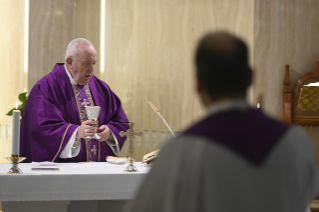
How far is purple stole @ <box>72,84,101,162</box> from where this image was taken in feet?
13.8

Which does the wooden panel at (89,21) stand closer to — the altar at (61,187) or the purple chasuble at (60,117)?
the purple chasuble at (60,117)

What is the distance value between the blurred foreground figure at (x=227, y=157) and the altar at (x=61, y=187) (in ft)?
6.17

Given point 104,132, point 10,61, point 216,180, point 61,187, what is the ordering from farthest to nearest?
point 10,61
point 104,132
point 61,187
point 216,180

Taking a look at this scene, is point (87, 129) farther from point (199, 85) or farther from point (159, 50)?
point (159, 50)

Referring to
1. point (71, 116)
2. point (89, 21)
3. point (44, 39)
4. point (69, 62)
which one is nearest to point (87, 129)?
point (71, 116)

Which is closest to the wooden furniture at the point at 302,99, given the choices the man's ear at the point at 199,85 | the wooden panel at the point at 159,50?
the wooden panel at the point at 159,50

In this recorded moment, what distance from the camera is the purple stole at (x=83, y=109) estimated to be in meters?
4.20

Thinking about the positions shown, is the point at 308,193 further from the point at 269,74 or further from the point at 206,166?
the point at 269,74

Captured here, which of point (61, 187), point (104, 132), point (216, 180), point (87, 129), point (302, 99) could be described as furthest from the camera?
point (302, 99)

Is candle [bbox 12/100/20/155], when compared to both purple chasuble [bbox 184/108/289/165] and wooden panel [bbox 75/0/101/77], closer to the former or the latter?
purple chasuble [bbox 184/108/289/165]

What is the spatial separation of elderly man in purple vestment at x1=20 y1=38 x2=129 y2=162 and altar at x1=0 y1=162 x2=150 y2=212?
60cm

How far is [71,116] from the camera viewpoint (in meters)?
4.26

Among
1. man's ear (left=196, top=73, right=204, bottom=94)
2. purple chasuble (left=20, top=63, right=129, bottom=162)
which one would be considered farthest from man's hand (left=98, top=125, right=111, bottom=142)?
man's ear (left=196, top=73, right=204, bottom=94)

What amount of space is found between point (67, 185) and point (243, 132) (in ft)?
6.77
